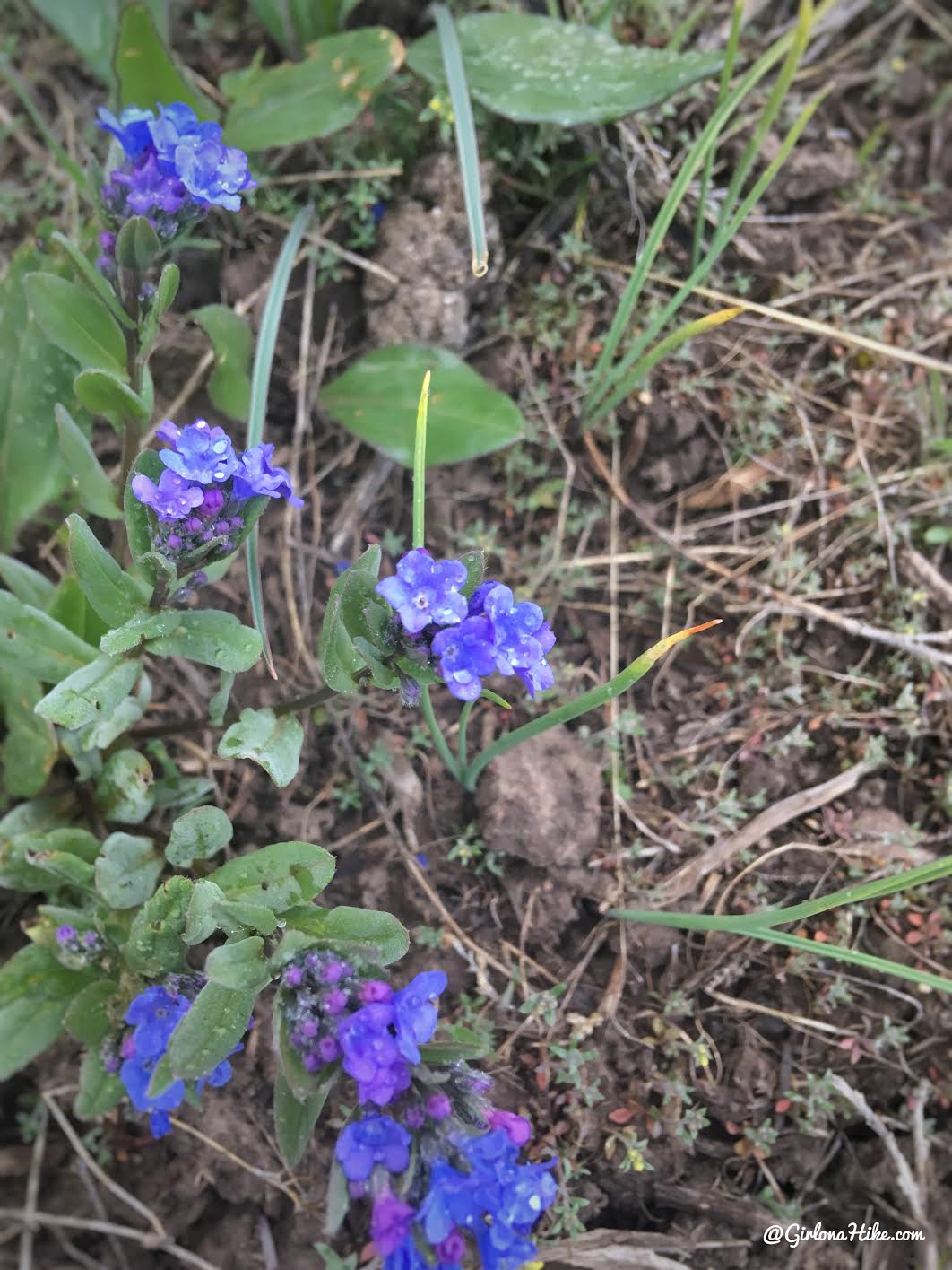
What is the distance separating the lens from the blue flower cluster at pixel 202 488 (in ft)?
6.64

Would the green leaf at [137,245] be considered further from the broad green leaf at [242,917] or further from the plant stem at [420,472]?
the broad green leaf at [242,917]

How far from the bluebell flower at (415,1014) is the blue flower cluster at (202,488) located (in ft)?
3.28

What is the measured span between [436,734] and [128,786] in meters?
0.84

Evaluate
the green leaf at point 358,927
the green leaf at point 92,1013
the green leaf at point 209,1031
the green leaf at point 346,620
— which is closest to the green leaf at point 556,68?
the green leaf at point 346,620

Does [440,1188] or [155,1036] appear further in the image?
[155,1036]

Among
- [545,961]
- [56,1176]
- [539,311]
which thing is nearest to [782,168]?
[539,311]

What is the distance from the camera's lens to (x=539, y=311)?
332 cm

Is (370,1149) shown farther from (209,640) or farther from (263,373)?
(263,373)

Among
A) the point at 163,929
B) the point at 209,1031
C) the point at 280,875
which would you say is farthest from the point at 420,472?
the point at 209,1031

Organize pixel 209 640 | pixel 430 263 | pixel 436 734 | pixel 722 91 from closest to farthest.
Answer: pixel 209 640
pixel 436 734
pixel 722 91
pixel 430 263

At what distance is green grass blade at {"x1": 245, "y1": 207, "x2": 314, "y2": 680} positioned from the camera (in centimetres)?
250

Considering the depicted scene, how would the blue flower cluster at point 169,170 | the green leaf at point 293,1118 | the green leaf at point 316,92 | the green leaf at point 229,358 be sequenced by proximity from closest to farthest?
the green leaf at point 293,1118 < the blue flower cluster at point 169,170 < the green leaf at point 229,358 < the green leaf at point 316,92

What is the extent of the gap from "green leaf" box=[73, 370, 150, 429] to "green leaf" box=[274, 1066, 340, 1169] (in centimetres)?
158

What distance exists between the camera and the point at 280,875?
7.23ft
